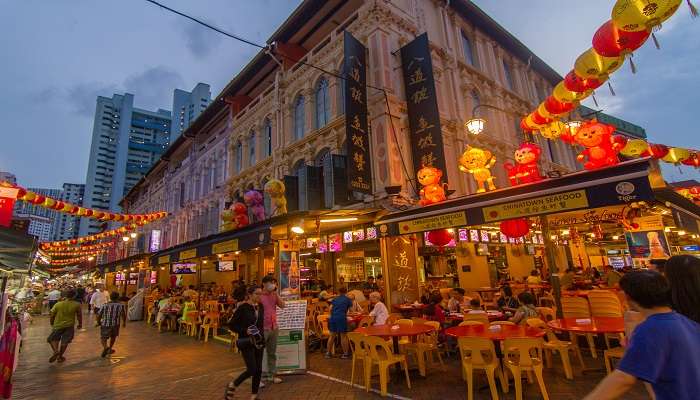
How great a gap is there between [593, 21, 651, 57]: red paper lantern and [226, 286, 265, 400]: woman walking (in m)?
7.82

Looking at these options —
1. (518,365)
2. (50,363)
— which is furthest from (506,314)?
(50,363)

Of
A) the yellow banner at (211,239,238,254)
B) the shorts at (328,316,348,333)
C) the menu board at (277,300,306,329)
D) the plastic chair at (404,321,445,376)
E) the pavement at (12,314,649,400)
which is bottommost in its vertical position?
the pavement at (12,314,649,400)

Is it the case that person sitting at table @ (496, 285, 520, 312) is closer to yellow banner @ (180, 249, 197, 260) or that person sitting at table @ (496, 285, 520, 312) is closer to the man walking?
the man walking

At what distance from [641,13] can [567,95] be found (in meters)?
3.32

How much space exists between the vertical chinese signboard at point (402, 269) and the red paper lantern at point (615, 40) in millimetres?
7438

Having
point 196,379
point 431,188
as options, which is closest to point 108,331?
point 196,379

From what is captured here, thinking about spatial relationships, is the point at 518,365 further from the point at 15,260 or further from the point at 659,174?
the point at 15,260

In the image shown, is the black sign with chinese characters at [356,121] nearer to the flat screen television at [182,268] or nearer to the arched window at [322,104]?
the arched window at [322,104]

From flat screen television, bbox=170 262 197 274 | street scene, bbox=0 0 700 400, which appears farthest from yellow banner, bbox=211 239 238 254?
flat screen television, bbox=170 262 197 274

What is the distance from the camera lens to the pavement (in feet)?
18.9

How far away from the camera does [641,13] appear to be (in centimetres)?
517

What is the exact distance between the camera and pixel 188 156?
1208 inches

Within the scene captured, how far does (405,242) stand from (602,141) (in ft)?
21.7

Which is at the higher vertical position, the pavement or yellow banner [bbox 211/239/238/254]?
yellow banner [bbox 211/239/238/254]
